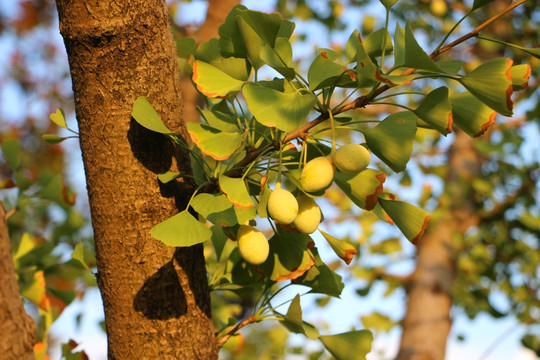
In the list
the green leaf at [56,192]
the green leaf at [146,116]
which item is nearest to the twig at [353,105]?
the green leaf at [146,116]

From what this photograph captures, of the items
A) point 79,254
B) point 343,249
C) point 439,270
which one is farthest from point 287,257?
point 439,270

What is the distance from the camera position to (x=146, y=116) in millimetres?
525

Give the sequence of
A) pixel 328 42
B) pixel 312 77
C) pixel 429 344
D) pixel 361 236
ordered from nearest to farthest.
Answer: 1. pixel 312 77
2. pixel 429 344
3. pixel 361 236
4. pixel 328 42

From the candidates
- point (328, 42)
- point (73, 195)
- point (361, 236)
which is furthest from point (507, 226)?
point (73, 195)

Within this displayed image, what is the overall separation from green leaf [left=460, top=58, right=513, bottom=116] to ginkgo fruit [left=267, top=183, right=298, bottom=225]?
0.21m

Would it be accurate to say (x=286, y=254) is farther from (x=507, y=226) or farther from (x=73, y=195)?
(x=507, y=226)

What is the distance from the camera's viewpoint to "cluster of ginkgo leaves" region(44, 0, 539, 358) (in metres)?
0.49

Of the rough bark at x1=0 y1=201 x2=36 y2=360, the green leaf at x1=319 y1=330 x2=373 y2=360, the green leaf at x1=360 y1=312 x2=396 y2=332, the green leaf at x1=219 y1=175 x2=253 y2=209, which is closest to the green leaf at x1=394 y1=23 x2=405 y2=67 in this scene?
the green leaf at x1=219 y1=175 x2=253 y2=209

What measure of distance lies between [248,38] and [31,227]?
2.02m

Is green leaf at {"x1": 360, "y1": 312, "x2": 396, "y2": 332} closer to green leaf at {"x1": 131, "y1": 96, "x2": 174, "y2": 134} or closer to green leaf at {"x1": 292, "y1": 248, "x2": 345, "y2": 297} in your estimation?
green leaf at {"x1": 292, "y1": 248, "x2": 345, "y2": 297}

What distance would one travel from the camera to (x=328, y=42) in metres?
2.98

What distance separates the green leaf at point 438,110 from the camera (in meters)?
0.50

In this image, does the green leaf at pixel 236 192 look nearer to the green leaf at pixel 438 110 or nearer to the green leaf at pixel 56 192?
the green leaf at pixel 438 110

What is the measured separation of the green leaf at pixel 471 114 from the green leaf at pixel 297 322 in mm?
281
